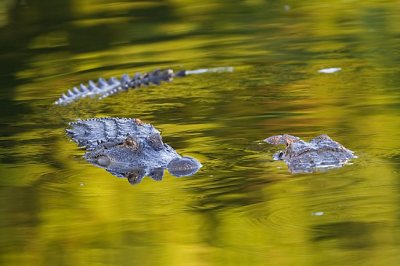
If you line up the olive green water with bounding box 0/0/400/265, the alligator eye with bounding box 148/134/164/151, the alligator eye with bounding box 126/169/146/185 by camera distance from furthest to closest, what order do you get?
the alligator eye with bounding box 148/134/164/151
the alligator eye with bounding box 126/169/146/185
the olive green water with bounding box 0/0/400/265

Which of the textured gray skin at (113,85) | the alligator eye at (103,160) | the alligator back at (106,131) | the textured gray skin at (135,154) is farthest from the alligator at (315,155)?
the textured gray skin at (113,85)

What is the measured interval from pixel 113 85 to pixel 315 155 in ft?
12.7

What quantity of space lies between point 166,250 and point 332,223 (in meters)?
0.93

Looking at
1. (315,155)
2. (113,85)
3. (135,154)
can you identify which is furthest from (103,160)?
(113,85)

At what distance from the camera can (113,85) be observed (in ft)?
35.0

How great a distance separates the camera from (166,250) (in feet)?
18.5

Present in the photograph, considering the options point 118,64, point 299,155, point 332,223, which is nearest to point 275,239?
point 332,223

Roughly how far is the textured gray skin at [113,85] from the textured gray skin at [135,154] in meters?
2.07

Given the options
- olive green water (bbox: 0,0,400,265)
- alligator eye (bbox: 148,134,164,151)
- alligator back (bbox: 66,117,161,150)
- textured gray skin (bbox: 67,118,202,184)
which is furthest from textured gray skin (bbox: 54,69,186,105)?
alligator eye (bbox: 148,134,164,151)

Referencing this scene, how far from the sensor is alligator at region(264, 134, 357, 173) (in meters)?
7.12

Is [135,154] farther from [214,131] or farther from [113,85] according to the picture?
[113,85]

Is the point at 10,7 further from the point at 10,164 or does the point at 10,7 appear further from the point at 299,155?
the point at 299,155

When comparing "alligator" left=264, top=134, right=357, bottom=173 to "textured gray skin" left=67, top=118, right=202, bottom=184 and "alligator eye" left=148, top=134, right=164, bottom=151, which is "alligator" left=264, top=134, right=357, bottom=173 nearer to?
"textured gray skin" left=67, top=118, right=202, bottom=184

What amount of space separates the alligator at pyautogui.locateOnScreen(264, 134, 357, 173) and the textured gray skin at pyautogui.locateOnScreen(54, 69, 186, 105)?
3505mm
